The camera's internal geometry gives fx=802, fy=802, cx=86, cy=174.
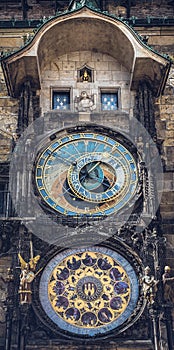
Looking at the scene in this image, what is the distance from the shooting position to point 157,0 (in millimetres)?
15711

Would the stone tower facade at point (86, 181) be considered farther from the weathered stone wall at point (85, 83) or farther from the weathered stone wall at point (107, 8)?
the weathered stone wall at point (107, 8)

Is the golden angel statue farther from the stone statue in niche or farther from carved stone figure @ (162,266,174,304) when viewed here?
the stone statue in niche

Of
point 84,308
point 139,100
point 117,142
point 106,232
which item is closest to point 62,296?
point 84,308

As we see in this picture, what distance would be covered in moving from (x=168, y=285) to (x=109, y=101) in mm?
3801

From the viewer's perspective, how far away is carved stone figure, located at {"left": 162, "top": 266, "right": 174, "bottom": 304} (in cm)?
1107

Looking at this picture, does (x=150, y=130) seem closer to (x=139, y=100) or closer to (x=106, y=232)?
(x=139, y=100)

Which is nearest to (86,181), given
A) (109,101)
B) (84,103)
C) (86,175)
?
(86,175)

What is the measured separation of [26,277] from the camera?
36.1 feet

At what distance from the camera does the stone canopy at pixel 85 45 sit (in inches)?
514

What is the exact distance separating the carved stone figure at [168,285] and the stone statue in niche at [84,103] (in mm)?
3459

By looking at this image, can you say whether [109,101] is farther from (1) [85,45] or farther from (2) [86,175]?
(2) [86,175]

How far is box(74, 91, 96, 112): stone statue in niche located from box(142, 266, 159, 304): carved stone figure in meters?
3.38

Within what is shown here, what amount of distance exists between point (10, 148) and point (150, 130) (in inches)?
90.0

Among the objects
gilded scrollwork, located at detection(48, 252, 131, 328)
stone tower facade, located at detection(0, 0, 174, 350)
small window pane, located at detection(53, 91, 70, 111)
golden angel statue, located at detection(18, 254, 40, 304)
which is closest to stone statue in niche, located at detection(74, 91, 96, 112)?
stone tower facade, located at detection(0, 0, 174, 350)
